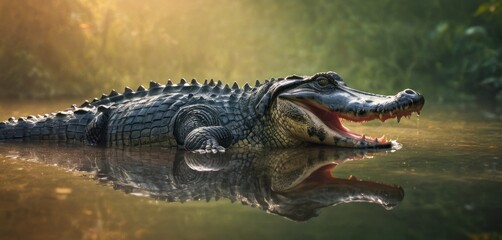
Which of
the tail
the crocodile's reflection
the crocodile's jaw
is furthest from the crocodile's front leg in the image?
the tail

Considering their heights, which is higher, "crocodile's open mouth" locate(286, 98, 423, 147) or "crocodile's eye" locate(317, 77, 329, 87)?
"crocodile's eye" locate(317, 77, 329, 87)

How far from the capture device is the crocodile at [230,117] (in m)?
4.87

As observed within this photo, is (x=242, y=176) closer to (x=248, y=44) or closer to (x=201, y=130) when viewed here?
(x=201, y=130)

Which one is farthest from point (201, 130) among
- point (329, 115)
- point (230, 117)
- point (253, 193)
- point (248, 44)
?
point (248, 44)

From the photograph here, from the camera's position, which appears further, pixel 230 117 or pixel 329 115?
pixel 230 117

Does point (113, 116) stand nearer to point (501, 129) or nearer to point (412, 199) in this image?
point (412, 199)

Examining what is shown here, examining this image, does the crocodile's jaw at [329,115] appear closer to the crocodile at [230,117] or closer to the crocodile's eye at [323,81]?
the crocodile at [230,117]

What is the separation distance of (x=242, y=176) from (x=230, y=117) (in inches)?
61.1

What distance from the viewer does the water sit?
8.08ft

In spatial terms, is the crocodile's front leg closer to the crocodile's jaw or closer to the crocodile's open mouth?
the crocodile's jaw

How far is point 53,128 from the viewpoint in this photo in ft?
19.3

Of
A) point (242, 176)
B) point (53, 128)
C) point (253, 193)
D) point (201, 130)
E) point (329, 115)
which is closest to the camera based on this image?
point (253, 193)

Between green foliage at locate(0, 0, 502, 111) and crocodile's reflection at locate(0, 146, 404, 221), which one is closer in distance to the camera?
crocodile's reflection at locate(0, 146, 404, 221)

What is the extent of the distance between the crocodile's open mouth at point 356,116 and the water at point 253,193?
194 mm
